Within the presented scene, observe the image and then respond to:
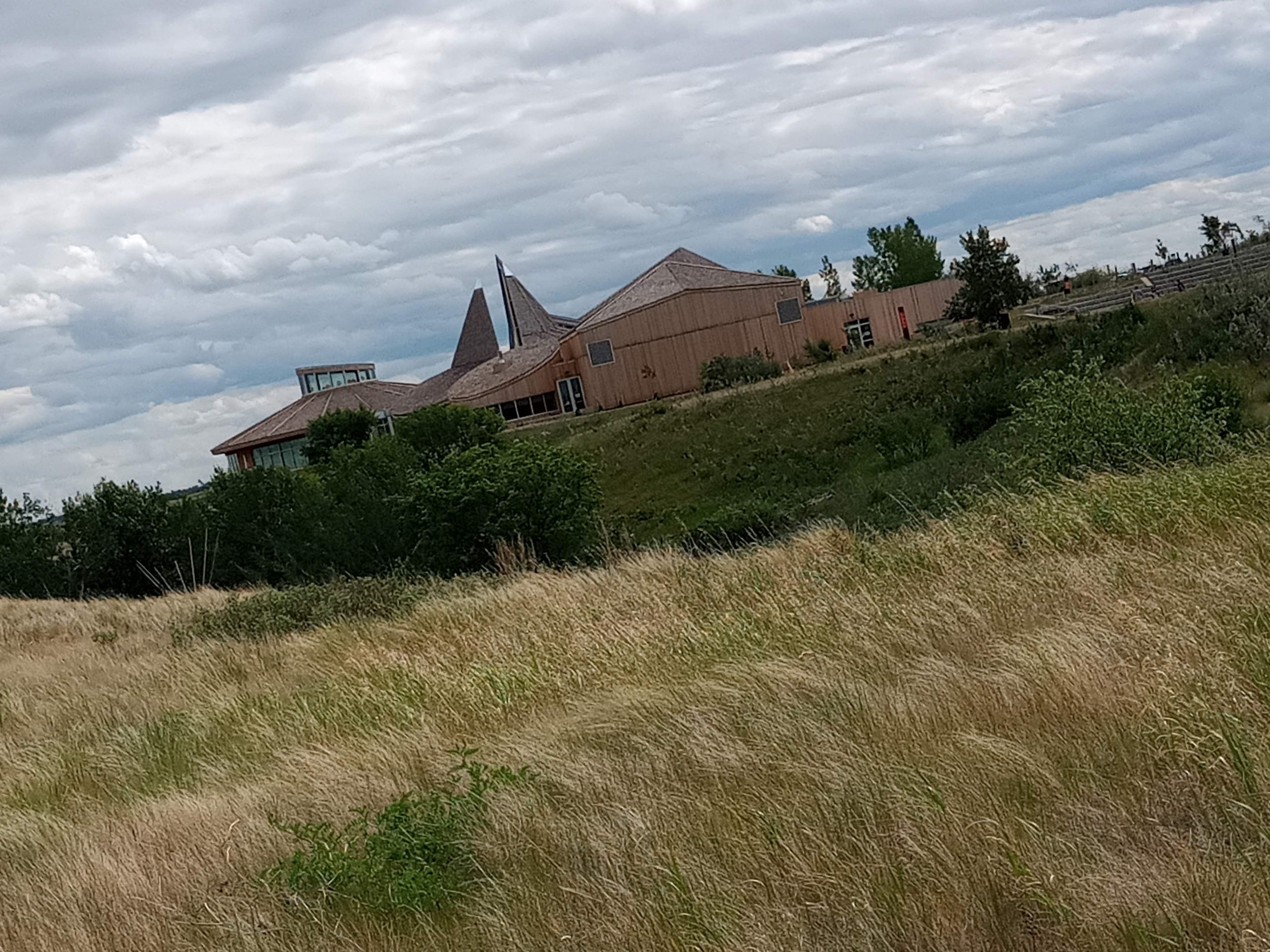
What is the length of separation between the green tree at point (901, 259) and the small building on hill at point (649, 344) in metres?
20.3

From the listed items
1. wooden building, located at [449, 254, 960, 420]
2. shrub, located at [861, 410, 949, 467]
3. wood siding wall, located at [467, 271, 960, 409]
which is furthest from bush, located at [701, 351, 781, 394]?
shrub, located at [861, 410, 949, 467]

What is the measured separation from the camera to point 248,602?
1600 centimetres

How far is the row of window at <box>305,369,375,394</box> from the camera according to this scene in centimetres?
8181

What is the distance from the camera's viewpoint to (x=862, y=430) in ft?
116

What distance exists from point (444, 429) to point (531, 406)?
32.1 metres

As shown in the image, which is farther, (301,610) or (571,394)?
(571,394)

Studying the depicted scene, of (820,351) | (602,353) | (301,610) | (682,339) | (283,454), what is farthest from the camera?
(283,454)

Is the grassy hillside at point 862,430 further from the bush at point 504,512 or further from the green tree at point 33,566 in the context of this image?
the green tree at point 33,566

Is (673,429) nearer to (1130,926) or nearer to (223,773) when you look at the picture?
(223,773)

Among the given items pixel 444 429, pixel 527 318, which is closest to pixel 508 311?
pixel 527 318

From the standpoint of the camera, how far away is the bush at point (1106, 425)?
1394 cm

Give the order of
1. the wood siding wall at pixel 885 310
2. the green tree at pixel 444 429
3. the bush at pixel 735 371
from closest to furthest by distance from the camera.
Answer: the green tree at pixel 444 429 → the bush at pixel 735 371 → the wood siding wall at pixel 885 310

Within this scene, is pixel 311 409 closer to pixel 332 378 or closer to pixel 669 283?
pixel 332 378

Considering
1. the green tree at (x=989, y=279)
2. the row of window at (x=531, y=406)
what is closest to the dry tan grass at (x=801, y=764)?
the green tree at (x=989, y=279)
